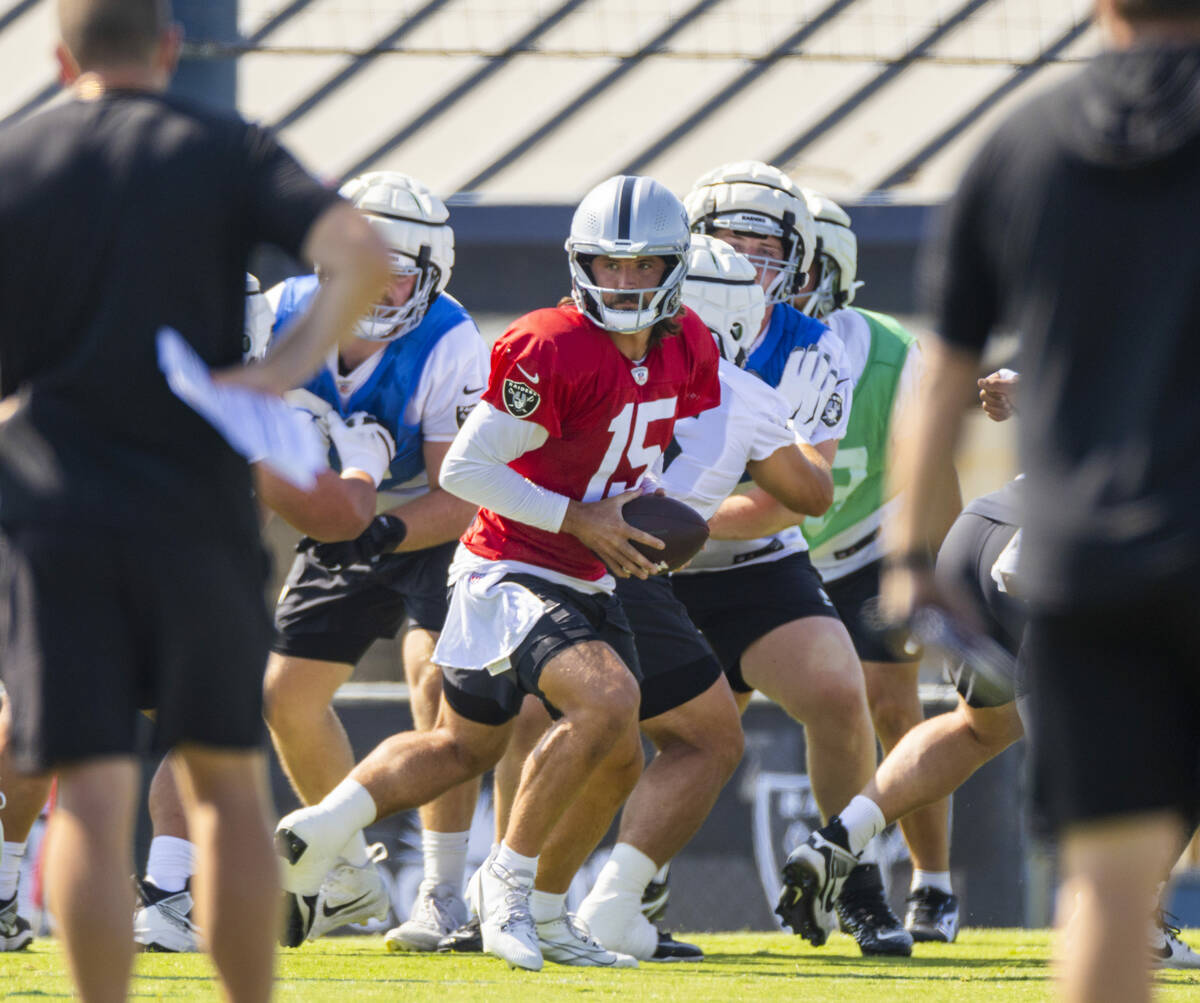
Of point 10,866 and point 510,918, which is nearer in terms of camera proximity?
point 510,918

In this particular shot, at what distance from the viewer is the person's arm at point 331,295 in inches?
Result: 104

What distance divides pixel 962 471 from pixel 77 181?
9227mm

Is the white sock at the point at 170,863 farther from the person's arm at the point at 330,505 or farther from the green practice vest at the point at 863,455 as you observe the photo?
the green practice vest at the point at 863,455

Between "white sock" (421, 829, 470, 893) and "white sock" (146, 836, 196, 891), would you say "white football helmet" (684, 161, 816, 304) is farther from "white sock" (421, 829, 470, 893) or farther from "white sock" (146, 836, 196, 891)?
"white sock" (146, 836, 196, 891)

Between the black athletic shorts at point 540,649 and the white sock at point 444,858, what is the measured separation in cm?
72

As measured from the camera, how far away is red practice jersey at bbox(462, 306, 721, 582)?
4.47m

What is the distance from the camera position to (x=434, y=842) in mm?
5328

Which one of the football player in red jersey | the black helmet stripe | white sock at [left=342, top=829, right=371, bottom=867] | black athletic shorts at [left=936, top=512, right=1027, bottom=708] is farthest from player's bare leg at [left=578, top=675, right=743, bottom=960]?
the black helmet stripe

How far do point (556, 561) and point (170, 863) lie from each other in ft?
4.65

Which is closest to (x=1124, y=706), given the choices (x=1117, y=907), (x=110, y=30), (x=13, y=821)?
(x=1117, y=907)

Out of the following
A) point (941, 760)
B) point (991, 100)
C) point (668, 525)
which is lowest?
point (941, 760)

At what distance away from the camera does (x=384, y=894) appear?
16.9ft

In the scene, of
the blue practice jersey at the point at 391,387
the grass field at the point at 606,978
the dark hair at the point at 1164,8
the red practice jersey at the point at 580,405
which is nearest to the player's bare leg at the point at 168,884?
the grass field at the point at 606,978

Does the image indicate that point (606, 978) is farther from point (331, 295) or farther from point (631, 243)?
point (331, 295)
